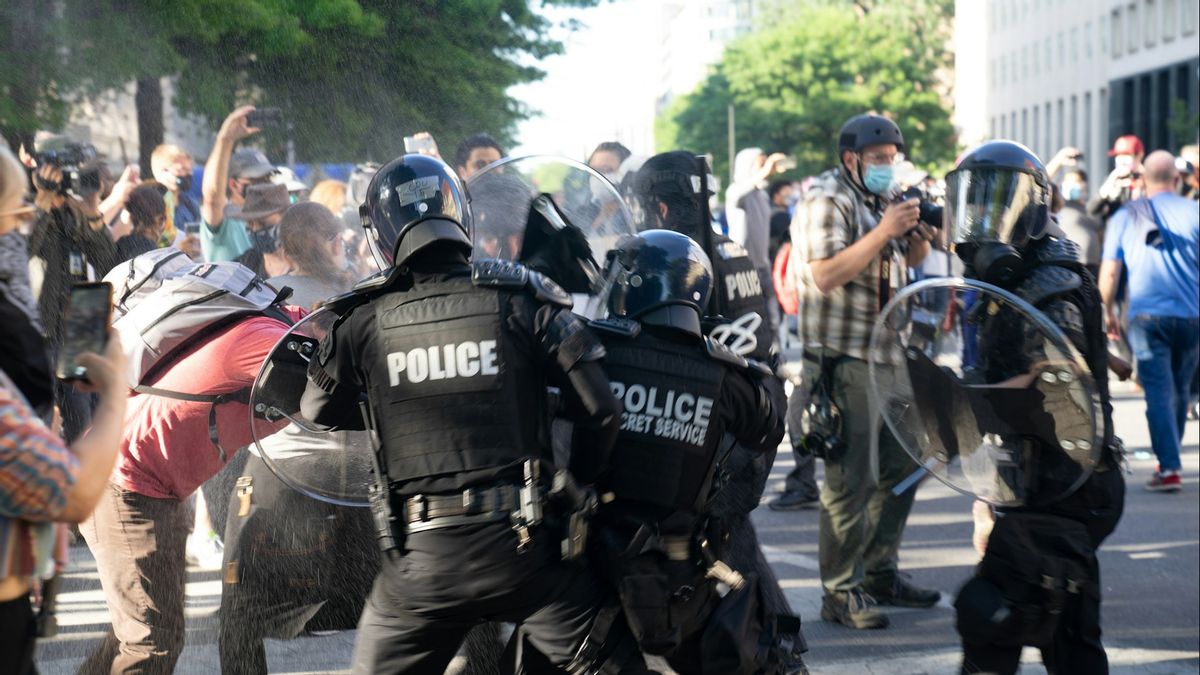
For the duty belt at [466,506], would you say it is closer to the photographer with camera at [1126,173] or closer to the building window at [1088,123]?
the photographer with camera at [1126,173]

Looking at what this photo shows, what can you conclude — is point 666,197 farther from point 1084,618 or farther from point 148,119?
point 148,119

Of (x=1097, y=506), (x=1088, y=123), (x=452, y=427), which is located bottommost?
(x=1097, y=506)

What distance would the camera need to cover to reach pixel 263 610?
15.3 feet

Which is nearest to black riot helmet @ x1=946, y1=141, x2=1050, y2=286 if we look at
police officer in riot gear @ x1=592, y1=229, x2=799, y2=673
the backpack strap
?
police officer in riot gear @ x1=592, y1=229, x2=799, y2=673

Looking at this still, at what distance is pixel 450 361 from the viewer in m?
3.49

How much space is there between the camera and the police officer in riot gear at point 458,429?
3484 millimetres

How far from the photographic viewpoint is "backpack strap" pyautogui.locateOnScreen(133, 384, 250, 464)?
171 inches

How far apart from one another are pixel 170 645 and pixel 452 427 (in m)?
1.40

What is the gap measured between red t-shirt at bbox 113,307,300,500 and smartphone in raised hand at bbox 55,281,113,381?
3.74 feet

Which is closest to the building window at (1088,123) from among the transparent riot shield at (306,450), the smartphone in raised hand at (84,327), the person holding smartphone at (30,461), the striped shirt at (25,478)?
the transparent riot shield at (306,450)

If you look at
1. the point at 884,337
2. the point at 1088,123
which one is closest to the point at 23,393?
the point at 884,337

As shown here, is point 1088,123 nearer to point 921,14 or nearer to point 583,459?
point 921,14

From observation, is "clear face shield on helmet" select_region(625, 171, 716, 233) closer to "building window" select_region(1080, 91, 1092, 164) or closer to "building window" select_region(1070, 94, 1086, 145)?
"building window" select_region(1080, 91, 1092, 164)

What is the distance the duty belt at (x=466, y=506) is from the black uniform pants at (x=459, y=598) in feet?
0.07
